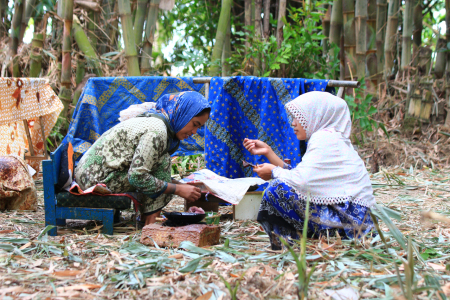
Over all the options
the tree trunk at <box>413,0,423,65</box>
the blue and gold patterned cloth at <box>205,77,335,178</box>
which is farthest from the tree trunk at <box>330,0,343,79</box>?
the blue and gold patterned cloth at <box>205,77,335,178</box>

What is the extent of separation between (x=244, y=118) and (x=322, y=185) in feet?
5.47

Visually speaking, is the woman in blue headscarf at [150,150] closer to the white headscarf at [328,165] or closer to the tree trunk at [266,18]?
the white headscarf at [328,165]

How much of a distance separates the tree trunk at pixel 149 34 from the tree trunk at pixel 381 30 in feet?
10.6

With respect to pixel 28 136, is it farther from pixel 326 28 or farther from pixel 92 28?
pixel 326 28

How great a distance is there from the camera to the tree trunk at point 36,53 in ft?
19.4

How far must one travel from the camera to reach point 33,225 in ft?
10.4

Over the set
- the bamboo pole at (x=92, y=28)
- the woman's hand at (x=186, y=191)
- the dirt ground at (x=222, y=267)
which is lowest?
the dirt ground at (x=222, y=267)

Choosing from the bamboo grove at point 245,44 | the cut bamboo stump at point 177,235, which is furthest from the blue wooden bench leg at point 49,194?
the bamboo grove at point 245,44

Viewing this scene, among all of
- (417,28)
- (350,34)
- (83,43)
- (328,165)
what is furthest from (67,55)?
(417,28)

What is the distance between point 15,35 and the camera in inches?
243

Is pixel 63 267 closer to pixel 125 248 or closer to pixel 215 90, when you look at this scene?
pixel 125 248

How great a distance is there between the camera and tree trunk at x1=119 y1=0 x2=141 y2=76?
15.7 ft

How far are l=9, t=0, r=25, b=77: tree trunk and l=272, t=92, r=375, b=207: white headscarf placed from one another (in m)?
5.09

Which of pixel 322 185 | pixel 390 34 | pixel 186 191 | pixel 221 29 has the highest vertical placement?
pixel 390 34
